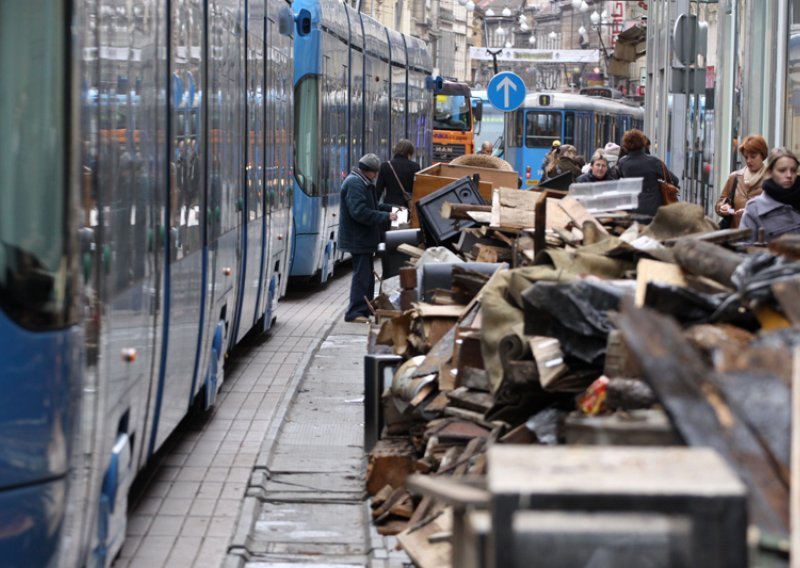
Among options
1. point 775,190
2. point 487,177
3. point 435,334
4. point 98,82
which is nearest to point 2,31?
point 98,82

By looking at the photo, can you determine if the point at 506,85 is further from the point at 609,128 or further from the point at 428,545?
the point at 609,128

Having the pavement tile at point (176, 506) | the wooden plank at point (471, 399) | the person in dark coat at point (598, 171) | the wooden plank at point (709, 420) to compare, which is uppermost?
the person in dark coat at point (598, 171)

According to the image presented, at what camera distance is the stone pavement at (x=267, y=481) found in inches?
297

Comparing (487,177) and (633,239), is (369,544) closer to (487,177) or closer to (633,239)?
(633,239)

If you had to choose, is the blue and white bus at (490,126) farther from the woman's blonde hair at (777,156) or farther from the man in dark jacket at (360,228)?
the woman's blonde hair at (777,156)

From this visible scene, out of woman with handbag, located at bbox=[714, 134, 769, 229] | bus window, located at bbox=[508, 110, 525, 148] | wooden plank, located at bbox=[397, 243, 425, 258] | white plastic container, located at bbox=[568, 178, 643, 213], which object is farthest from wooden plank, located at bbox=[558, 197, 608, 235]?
bus window, located at bbox=[508, 110, 525, 148]

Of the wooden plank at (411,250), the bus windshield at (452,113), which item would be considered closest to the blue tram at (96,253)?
the wooden plank at (411,250)

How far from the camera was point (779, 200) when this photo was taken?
10.2 meters

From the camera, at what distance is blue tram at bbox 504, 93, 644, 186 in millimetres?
42844

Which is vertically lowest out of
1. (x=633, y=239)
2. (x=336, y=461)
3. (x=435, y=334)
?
(x=336, y=461)

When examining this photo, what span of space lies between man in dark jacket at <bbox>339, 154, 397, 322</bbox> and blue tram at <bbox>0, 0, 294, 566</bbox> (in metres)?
6.99

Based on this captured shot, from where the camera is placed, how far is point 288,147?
1575cm

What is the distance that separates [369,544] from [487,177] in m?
9.35

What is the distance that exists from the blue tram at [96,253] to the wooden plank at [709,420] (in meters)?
2.03
